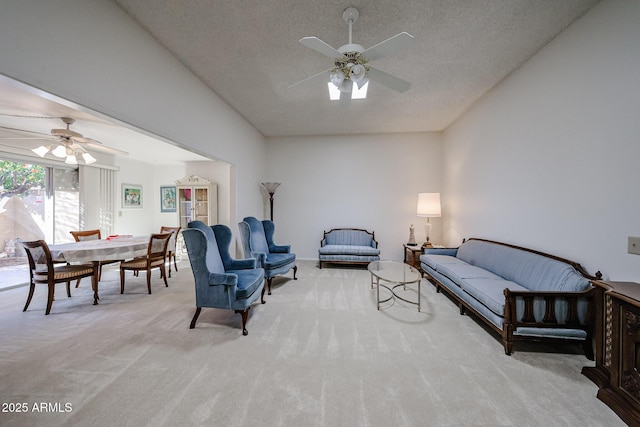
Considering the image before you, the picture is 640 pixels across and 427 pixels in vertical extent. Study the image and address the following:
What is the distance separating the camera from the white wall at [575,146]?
179 centimetres

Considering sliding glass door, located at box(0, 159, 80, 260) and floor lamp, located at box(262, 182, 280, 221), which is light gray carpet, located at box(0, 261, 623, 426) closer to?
sliding glass door, located at box(0, 159, 80, 260)

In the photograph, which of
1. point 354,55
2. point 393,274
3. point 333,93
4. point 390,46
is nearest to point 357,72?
point 354,55

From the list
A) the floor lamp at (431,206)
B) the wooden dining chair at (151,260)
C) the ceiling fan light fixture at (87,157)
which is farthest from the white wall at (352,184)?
the ceiling fan light fixture at (87,157)

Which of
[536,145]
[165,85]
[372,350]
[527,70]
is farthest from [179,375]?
[527,70]

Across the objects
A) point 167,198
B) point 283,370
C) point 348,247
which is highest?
point 167,198

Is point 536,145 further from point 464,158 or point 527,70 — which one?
point 464,158

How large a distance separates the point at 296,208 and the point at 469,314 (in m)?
4.02

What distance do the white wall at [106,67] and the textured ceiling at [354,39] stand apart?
223 mm

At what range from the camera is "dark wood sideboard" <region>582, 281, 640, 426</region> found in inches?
54.2

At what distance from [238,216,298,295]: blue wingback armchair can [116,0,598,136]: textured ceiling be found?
6.89 feet

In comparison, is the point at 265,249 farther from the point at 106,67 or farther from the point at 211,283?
the point at 106,67

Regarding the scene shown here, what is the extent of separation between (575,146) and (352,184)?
3.73 metres

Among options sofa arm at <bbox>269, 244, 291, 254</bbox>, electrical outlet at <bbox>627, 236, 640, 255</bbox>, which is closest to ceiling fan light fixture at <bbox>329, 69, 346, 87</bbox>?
electrical outlet at <bbox>627, 236, 640, 255</bbox>

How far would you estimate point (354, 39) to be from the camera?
2.43 m
